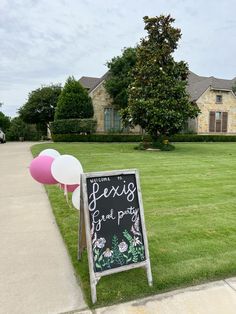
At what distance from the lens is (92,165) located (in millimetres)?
10406

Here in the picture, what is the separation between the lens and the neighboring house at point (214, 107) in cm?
A: 3077

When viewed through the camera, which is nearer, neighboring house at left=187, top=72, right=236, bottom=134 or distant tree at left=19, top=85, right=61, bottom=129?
neighboring house at left=187, top=72, right=236, bottom=134

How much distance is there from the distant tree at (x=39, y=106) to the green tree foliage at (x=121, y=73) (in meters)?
9.95

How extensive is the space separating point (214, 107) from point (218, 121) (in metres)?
1.63

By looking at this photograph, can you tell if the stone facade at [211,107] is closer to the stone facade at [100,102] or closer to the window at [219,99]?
the window at [219,99]

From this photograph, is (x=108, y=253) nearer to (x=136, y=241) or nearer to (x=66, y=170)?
(x=136, y=241)

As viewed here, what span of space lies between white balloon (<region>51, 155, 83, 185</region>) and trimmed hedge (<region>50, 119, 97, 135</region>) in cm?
2118

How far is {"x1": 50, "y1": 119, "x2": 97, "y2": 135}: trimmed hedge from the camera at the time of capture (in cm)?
2506

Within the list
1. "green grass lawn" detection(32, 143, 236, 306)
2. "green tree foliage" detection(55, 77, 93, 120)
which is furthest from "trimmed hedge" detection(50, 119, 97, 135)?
"green grass lawn" detection(32, 143, 236, 306)

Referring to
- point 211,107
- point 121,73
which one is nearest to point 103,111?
point 121,73

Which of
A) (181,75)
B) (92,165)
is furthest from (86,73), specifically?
(92,165)

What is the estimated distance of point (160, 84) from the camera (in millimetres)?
16906

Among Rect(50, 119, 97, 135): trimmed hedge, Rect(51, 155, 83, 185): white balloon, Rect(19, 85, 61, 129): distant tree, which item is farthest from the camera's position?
Rect(19, 85, 61, 129): distant tree

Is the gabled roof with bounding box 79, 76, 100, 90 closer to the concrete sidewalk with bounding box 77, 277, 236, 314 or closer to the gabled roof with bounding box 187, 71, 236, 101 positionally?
the gabled roof with bounding box 187, 71, 236, 101
